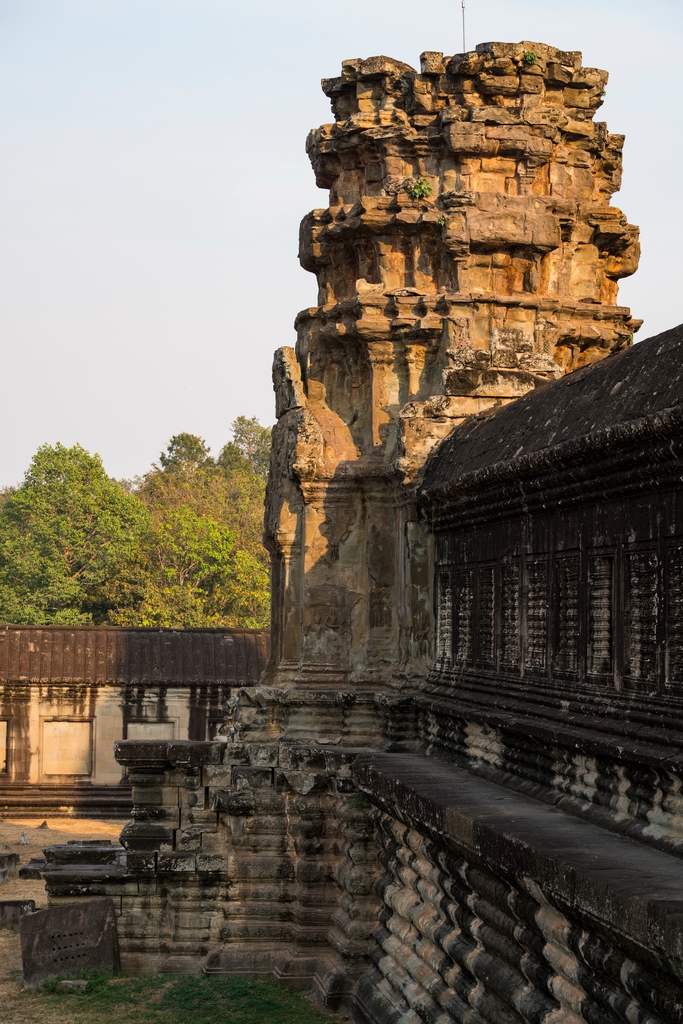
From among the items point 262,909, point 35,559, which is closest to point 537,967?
point 262,909

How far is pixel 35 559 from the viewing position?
1447 inches

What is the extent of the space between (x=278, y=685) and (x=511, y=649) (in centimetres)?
382

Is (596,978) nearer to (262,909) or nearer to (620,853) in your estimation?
(620,853)

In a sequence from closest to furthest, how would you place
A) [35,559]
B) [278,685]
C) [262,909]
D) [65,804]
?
[262,909] < [278,685] < [65,804] < [35,559]

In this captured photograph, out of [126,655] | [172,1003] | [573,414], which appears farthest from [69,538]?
[573,414]

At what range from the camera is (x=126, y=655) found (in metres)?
22.5

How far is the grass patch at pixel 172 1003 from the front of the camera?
9.09m

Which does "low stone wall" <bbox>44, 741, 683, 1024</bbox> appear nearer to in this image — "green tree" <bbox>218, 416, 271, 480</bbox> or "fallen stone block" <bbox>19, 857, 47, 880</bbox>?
"fallen stone block" <bbox>19, 857, 47, 880</bbox>

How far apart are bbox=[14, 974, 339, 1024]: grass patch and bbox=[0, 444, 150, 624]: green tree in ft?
86.8

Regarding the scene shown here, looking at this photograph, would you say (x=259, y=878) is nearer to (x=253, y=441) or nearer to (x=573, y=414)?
(x=573, y=414)

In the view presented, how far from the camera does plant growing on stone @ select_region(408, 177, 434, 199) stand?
1091 cm

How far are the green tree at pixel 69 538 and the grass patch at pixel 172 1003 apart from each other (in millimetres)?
26462

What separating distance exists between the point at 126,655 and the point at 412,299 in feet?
42.9

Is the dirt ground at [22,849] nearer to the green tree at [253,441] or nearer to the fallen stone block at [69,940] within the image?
the fallen stone block at [69,940]
